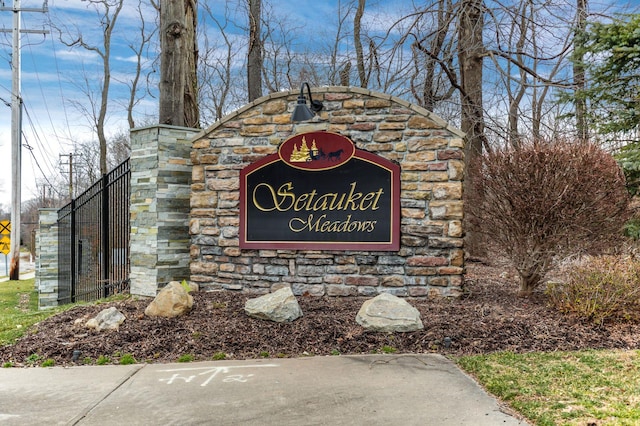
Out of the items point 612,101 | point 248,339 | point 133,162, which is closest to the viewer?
point 248,339

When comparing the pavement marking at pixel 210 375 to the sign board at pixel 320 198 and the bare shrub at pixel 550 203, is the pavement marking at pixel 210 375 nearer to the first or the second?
the sign board at pixel 320 198

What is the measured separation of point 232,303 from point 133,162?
2.85 meters

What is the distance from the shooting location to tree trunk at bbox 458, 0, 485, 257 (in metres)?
11.2

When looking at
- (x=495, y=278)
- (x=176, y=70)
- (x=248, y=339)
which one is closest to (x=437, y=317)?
(x=248, y=339)

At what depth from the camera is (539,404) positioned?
336cm

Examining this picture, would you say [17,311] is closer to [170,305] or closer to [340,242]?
[170,305]

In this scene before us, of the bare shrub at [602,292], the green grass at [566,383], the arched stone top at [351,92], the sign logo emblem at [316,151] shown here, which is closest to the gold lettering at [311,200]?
the sign logo emblem at [316,151]

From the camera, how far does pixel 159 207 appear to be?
23.7ft

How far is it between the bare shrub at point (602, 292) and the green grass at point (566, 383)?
0.92 metres

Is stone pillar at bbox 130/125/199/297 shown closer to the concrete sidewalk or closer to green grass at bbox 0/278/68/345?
green grass at bbox 0/278/68/345

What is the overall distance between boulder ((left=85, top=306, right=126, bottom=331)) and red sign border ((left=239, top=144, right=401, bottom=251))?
78.2 inches

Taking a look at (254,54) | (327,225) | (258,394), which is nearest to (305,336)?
(258,394)

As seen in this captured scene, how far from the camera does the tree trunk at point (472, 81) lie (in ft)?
36.6

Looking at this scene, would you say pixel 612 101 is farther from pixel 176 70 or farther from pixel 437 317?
pixel 176 70
